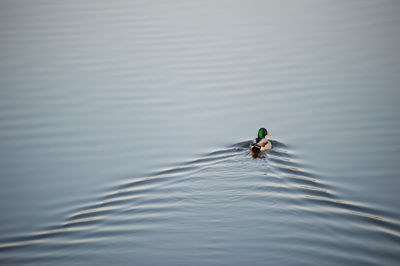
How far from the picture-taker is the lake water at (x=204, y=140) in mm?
7953

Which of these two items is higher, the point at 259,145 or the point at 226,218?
the point at 259,145

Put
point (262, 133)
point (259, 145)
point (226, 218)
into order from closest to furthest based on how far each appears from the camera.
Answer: point (226, 218) < point (259, 145) < point (262, 133)

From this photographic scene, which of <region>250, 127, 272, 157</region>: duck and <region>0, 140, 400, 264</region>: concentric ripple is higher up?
<region>250, 127, 272, 157</region>: duck

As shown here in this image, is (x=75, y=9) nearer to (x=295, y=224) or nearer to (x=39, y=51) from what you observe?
(x=39, y=51)

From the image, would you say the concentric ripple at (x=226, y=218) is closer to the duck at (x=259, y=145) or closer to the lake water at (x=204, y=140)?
the lake water at (x=204, y=140)

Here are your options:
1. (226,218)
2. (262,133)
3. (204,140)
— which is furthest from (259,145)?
(226,218)

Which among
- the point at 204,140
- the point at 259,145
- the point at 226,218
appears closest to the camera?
the point at 226,218

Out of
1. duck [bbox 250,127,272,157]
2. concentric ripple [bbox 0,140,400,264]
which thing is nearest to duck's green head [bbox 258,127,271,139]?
duck [bbox 250,127,272,157]

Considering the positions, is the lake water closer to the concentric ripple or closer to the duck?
the concentric ripple

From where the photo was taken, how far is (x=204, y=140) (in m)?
12.2

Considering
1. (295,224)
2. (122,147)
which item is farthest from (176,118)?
(295,224)

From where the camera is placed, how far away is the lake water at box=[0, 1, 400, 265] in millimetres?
7953

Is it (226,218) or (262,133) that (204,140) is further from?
(226,218)

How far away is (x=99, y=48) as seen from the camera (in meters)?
20.4
